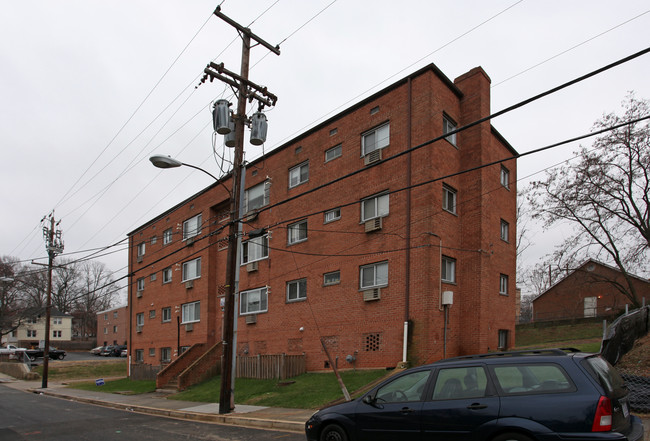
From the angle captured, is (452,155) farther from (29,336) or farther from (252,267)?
(29,336)

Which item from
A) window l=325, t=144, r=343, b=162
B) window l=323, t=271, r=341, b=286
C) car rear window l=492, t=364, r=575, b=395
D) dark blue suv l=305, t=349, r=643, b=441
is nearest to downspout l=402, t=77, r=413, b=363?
window l=323, t=271, r=341, b=286

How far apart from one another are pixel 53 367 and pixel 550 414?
43876mm

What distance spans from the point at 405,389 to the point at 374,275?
11129mm

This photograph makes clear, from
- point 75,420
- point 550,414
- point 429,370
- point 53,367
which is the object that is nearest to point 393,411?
point 429,370

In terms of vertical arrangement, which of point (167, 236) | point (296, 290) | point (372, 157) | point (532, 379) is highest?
point (372, 157)

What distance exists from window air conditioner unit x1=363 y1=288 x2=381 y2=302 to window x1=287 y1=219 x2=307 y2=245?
15.7 feet

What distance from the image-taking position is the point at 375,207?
18.5m

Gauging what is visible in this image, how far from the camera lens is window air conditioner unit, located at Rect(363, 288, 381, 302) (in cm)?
1742

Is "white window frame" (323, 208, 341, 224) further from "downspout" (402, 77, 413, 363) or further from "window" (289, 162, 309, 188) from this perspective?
"downspout" (402, 77, 413, 363)

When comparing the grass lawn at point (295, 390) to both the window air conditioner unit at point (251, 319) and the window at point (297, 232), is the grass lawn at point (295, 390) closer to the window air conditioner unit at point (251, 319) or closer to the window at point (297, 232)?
the window air conditioner unit at point (251, 319)

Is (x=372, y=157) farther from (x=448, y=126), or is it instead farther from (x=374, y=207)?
(x=448, y=126)

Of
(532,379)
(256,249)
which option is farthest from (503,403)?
(256,249)

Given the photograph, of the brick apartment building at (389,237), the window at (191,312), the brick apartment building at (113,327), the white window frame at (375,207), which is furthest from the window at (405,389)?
the brick apartment building at (113,327)

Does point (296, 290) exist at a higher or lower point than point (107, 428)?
higher
